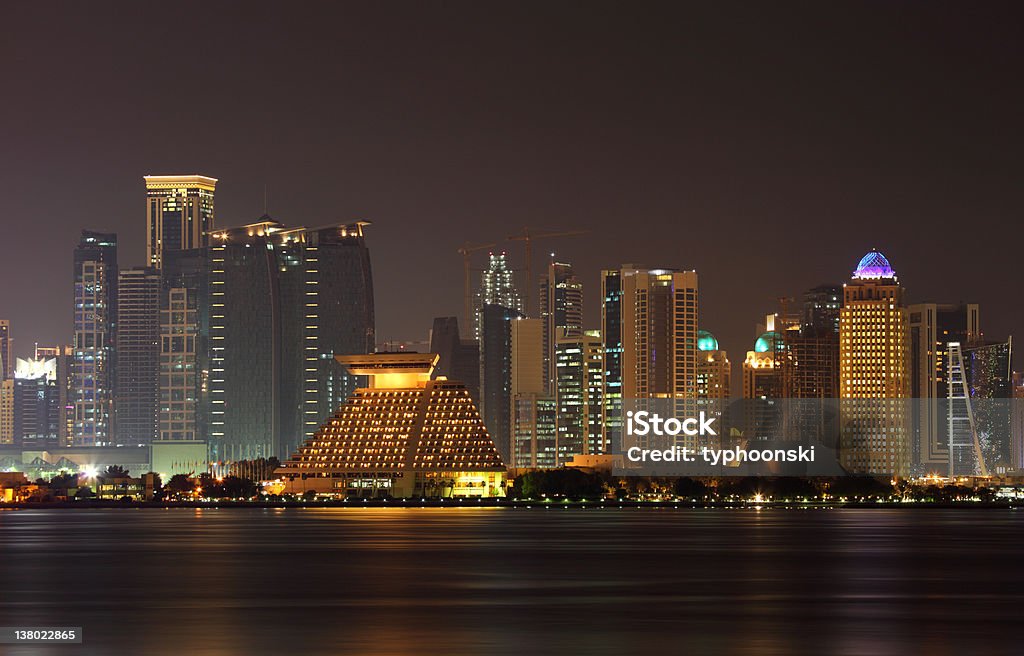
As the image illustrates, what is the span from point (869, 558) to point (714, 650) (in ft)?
179

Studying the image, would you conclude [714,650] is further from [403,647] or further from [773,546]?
[773,546]

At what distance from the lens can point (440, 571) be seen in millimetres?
84812

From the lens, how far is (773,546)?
114 metres

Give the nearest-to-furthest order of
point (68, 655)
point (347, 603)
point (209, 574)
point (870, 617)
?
point (68, 655), point (870, 617), point (347, 603), point (209, 574)

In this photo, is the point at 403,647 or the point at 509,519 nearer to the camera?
the point at 403,647

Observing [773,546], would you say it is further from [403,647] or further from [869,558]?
[403,647]

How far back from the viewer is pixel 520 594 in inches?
2702

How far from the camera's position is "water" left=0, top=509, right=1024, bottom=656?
5006 cm

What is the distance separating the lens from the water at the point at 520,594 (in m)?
50.1

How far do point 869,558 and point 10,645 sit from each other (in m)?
63.1

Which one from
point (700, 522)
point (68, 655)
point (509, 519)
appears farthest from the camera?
point (509, 519)

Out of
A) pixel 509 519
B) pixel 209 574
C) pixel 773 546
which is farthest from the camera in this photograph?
pixel 509 519

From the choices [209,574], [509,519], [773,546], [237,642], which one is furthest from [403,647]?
[509,519]

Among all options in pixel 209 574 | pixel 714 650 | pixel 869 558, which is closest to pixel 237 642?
pixel 714 650
